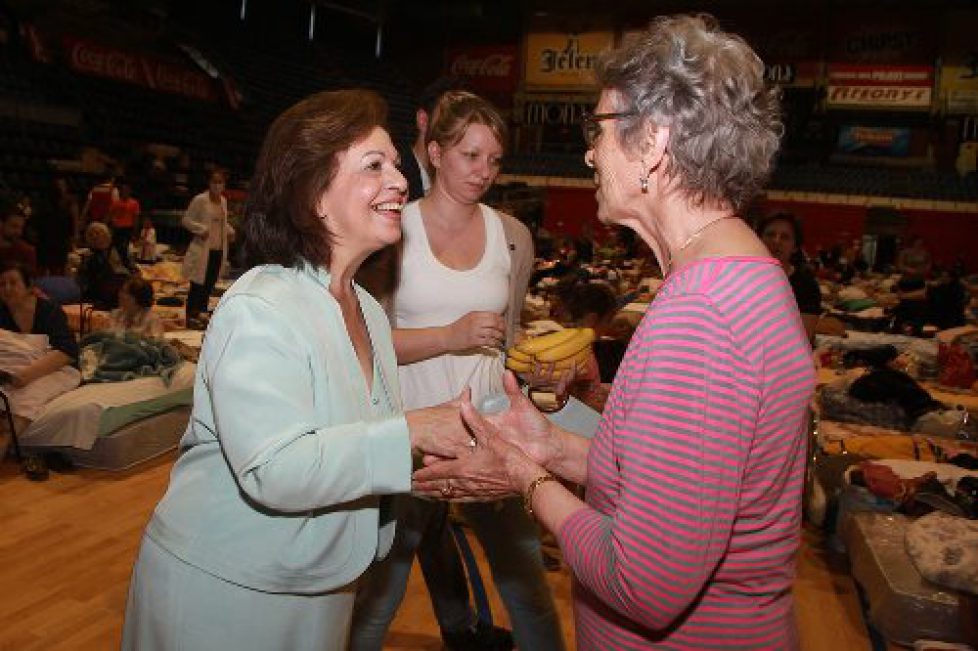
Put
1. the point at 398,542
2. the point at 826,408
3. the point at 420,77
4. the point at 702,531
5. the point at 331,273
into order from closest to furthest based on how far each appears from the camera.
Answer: the point at 702,531 < the point at 331,273 < the point at 398,542 < the point at 826,408 < the point at 420,77

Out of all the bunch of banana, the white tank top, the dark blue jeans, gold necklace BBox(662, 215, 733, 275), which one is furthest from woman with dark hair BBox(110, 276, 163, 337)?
gold necklace BBox(662, 215, 733, 275)

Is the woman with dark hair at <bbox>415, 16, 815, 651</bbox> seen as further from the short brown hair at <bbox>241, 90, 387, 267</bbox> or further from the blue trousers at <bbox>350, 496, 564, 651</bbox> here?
the blue trousers at <bbox>350, 496, 564, 651</bbox>

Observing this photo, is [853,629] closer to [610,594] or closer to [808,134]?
[610,594]

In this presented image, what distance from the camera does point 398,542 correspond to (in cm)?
235

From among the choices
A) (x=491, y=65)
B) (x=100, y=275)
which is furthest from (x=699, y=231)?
(x=491, y=65)

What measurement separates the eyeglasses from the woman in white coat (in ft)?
25.0

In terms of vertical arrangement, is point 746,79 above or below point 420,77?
below

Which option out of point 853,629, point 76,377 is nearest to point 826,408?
point 853,629

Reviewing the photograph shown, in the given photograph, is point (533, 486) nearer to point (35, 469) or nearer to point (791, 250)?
point (791, 250)

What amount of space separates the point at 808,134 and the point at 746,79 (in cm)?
2390

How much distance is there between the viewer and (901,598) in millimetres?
3000

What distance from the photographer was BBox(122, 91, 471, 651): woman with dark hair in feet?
4.31

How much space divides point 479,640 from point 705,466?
2.18 m

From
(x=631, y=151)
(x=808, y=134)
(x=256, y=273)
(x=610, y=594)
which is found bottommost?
(x=610, y=594)
